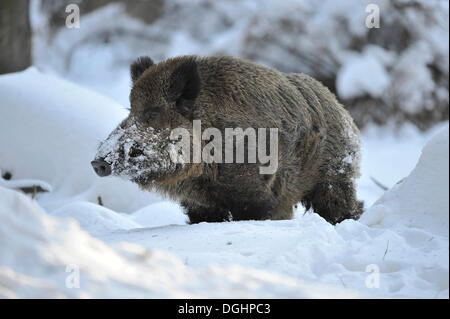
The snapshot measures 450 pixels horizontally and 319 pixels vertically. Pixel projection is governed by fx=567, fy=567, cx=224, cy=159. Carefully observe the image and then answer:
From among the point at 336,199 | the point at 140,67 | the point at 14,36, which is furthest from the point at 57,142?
the point at 336,199

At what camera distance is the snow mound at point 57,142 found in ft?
22.2

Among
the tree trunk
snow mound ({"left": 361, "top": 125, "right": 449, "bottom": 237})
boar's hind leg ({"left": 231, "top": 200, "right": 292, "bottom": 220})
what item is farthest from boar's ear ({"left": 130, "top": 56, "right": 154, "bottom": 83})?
the tree trunk

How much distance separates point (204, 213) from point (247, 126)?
866 mm

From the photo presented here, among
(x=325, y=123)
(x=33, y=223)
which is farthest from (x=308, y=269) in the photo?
(x=325, y=123)

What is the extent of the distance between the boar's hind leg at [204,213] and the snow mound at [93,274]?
202 cm

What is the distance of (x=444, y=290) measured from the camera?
2.56 meters

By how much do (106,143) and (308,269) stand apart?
6.28 ft

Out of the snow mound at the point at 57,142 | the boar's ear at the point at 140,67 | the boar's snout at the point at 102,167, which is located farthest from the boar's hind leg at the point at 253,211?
the snow mound at the point at 57,142

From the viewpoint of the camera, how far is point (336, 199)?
4.96 m

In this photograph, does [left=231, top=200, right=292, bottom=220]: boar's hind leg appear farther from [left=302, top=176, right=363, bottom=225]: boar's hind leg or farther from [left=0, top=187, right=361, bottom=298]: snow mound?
[left=0, top=187, right=361, bottom=298]: snow mound

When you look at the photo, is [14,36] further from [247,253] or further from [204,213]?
[247,253]

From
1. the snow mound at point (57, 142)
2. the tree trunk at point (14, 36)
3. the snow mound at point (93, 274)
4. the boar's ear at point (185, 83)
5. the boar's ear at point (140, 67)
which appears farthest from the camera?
the tree trunk at point (14, 36)

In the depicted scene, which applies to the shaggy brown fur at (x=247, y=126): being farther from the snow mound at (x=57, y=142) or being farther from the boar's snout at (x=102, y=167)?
the snow mound at (x=57, y=142)
